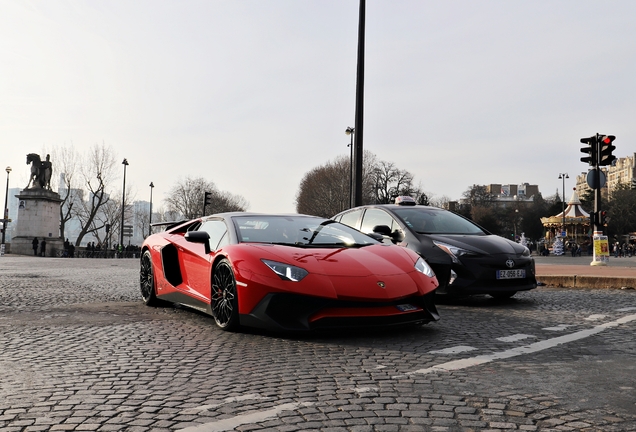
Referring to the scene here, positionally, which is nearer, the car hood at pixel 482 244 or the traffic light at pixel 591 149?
the car hood at pixel 482 244

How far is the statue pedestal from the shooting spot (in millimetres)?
46312

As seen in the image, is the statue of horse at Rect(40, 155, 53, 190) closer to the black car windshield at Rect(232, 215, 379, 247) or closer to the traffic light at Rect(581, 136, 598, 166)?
the traffic light at Rect(581, 136, 598, 166)

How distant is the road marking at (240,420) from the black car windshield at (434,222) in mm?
6075

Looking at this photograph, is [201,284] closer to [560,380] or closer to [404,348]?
[404,348]

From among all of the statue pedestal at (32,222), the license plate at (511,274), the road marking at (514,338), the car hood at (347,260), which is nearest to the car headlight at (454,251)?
the license plate at (511,274)

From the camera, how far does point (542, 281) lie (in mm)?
12188

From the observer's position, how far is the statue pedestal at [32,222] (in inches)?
1823

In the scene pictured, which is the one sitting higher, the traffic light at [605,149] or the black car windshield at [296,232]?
the traffic light at [605,149]

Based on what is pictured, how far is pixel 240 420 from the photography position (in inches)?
120

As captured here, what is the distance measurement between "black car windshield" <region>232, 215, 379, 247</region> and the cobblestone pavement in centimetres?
101

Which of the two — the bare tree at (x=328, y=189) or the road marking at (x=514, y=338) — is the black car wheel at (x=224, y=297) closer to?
the road marking at (x=514, y=338)

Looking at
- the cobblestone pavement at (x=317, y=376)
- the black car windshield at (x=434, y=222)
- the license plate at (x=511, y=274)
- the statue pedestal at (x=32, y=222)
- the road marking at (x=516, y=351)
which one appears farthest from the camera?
the statue pedestal at (x=32, y=222)

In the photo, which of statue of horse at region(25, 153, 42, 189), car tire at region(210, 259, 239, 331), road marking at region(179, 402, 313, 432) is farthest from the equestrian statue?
road marking at region(179, 402, 313, 432)

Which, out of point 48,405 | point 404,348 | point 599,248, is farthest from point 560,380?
point 599,248
